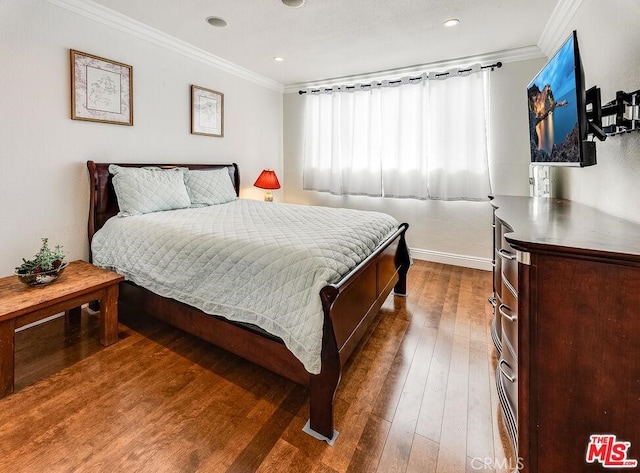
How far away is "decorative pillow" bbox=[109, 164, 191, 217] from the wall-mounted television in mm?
2888

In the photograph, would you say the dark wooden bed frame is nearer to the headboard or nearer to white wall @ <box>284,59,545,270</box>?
the headboard

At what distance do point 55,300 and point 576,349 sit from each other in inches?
98.6

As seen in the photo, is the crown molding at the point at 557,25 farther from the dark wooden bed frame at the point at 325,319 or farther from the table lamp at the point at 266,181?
the table lamp at the point at 266,181

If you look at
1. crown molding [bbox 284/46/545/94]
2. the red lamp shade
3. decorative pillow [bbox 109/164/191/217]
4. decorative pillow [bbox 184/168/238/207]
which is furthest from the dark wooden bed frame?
crown molding [bbox 284/46/545/94]

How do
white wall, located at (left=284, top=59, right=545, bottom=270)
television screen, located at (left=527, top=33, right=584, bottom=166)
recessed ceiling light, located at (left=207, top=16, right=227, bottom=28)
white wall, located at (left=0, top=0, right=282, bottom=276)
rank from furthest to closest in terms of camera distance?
white wall, located at (left=284, top=59, right=545, bottom=270)
recessed ceiling light, located at (left=207, top=16, right=227, bottom=28)
white wall, located at (left=0, top=0, right=282, bottom=276)
television screen, located at (left=527, top=33, right=584, bottom=166)

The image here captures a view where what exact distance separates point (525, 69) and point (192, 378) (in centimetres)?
421

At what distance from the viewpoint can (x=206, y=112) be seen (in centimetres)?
367

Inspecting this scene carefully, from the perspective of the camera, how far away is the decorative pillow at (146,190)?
8.59ft

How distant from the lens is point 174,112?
3.34 metres

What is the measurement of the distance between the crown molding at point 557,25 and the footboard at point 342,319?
2.14m

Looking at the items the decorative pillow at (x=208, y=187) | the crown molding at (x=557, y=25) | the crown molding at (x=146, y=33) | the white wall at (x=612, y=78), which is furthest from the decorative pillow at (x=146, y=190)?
the crown molding at (x=557, y=25)

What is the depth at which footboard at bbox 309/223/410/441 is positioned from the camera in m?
1.41

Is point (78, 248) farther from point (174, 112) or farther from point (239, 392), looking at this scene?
point (239, 392)

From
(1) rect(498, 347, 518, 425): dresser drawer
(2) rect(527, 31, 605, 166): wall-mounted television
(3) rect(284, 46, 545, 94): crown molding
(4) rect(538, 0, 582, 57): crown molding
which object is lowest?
(1) rect(498, 347, 518, 425): dresser drawer
